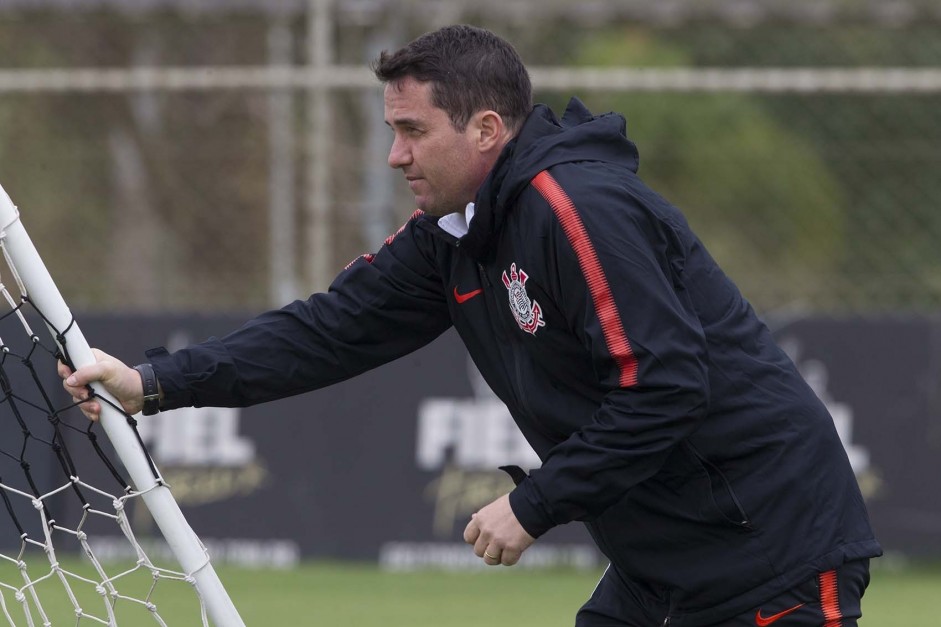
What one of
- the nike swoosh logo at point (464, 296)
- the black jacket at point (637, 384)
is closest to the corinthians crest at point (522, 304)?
the black jacket at point (637, 384)

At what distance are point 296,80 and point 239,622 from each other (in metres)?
5.95

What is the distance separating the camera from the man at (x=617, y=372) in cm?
323

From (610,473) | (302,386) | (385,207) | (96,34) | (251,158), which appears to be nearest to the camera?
(610,473)

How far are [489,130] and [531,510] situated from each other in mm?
917

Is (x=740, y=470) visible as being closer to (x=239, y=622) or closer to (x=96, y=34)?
(x=239, y=622)

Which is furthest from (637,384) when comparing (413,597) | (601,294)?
(413,597)

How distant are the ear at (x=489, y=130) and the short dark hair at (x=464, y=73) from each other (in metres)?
0.02

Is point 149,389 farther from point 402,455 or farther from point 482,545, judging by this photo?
point 402,455

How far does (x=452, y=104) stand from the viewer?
11.6 ft

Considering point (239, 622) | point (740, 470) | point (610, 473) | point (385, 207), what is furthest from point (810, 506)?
point (385, 207)

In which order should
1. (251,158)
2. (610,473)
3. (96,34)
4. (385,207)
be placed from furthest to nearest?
(96,34)
(251,158)
(385,207)
(610,473)

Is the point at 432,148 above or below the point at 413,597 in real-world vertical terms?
above

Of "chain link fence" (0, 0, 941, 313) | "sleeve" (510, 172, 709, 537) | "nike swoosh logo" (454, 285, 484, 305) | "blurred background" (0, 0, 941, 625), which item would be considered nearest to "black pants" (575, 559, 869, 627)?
"sleeve" (510, 172, 709, 537)

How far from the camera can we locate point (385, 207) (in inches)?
352
